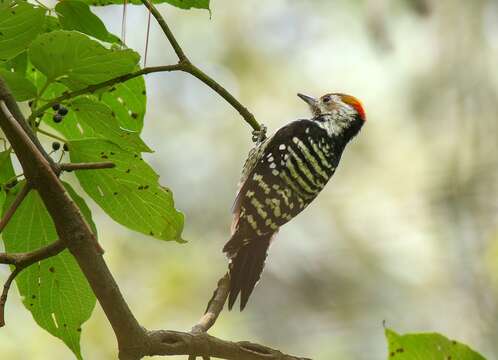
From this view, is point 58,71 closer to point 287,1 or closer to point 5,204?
point 5,204

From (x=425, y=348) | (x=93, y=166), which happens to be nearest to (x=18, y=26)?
(x=93, y=166)

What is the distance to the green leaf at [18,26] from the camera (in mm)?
1783

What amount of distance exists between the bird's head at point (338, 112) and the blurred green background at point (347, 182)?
337cm

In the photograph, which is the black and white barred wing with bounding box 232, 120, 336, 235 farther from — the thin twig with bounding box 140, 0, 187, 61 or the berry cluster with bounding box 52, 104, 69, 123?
the berry cluster with bounding box 52, 104, 69, 123

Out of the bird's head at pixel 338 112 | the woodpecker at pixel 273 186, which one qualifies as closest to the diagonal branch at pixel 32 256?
the woodpecker at pixel 273 186

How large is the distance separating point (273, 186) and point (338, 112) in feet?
3.83

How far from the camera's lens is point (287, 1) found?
460 inches

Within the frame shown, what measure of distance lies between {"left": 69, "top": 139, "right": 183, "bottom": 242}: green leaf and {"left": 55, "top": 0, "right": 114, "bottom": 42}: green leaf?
326mm

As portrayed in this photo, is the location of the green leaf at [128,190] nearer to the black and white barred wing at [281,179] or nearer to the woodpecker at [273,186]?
the woodpecker at [273,186]

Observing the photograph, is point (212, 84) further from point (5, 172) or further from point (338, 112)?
point (338, 112)

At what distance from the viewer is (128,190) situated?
2.05 meters

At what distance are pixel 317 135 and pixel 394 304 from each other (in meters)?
5.70

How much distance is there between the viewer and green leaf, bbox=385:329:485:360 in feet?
4.12

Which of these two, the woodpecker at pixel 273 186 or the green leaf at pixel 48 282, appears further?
the woodpecker at pixel 273 186
